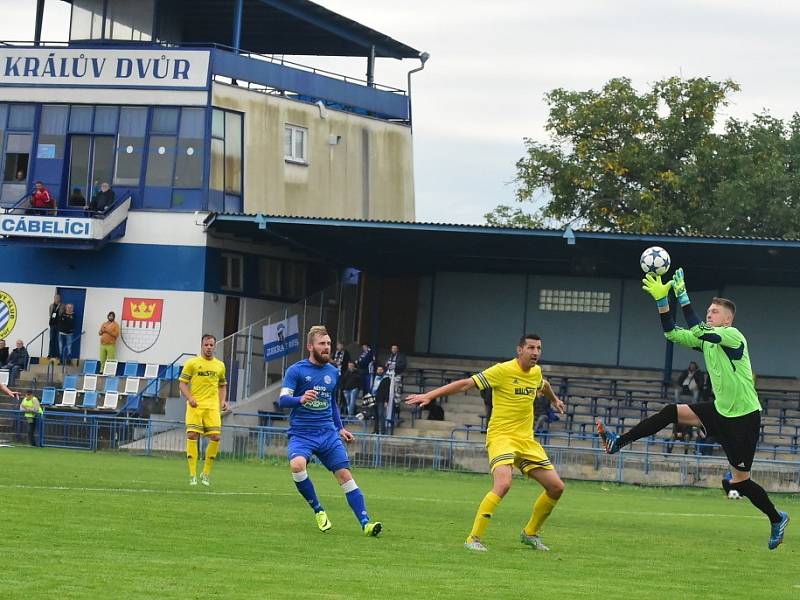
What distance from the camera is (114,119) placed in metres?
40.7

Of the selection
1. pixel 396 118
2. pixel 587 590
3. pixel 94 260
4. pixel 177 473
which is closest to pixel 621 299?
pixel 396 118

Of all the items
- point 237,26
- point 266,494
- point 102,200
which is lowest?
point 266,494

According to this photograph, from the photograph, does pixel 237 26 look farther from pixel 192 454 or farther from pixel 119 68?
pixel 192 454

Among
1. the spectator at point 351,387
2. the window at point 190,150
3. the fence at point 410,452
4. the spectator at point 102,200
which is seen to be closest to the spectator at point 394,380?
the spectator at point 351,387

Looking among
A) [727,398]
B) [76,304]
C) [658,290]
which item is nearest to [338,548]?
[658,290]

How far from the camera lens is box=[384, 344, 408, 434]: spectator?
35.4 m

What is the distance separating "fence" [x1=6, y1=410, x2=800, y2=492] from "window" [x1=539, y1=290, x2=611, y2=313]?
783 centimetres

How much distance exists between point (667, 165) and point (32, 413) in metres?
27.9

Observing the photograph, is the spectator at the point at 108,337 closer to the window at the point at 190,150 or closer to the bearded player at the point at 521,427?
the window at the point at 190,150

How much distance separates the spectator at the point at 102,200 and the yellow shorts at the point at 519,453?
26.8 m

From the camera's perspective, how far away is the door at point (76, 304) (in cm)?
4072

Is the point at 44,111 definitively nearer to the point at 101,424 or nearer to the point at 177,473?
the point at 101,424

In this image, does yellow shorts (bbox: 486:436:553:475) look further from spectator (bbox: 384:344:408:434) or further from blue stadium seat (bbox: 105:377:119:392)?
blue stadium seat (bbox: 105:377:119:392)

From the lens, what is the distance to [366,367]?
3709 centimetres
